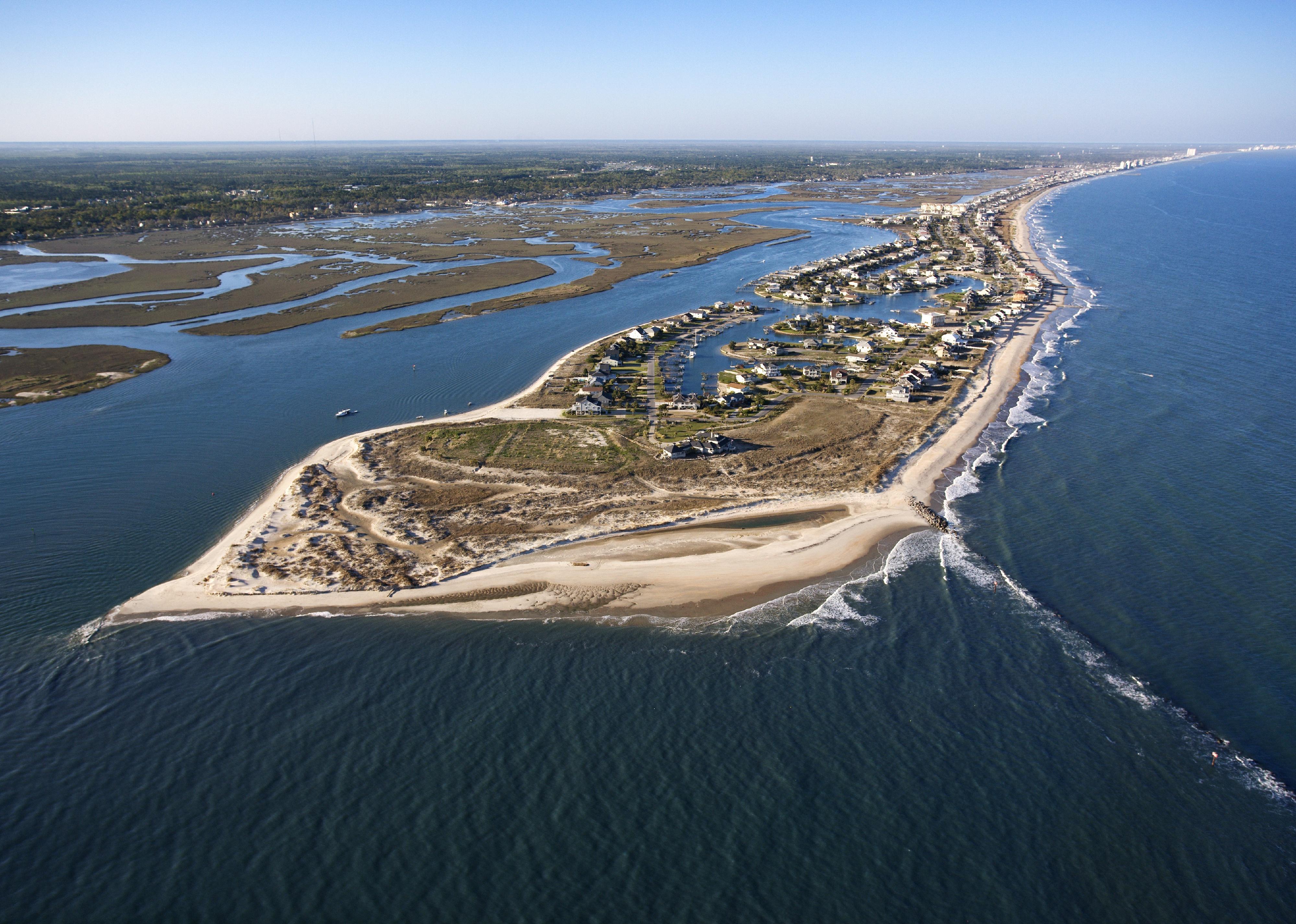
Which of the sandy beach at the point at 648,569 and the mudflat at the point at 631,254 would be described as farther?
the mudflat at the point at 631,254

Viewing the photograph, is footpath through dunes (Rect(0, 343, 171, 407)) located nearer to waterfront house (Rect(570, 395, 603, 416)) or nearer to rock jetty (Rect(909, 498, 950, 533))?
waterfront house (Rect(570, 395, 603, 416))

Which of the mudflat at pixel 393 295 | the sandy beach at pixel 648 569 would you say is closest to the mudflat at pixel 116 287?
the mudflat at pixel 393 295

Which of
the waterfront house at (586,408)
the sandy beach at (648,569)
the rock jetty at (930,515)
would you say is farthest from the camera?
the waterfront house at (586,408)

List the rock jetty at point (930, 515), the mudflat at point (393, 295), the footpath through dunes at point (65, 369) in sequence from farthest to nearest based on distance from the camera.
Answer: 1. the mudflat at point (393, 295)
2. the footpath through dunes at point (65, 369)
3. the rock jetty at point (930, 515)

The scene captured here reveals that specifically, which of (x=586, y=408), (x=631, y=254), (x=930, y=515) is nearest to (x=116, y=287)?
(x=631, y=254)

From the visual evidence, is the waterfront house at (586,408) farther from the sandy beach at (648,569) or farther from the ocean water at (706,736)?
the ocean water at (706,736)

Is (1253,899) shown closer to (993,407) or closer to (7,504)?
(993,407)

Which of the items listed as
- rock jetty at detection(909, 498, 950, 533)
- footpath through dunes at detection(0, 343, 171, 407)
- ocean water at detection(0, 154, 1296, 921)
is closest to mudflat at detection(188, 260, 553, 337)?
footpath through dunes at detection(0, 343, 171, 407)

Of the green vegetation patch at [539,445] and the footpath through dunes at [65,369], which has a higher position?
the footpath through dunes at [65,369]

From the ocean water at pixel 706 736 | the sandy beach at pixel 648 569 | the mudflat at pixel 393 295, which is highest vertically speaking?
the mudflat at pixel 393 295

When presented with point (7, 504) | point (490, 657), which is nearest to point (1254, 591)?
point (490, 657)
